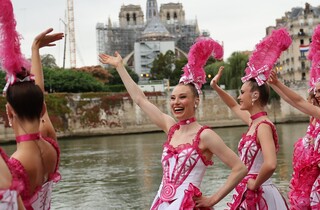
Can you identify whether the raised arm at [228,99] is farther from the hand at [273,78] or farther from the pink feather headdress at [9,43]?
the pink feather headdress at [9,43]

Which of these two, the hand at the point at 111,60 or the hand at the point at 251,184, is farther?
the hand at the point at 111,60

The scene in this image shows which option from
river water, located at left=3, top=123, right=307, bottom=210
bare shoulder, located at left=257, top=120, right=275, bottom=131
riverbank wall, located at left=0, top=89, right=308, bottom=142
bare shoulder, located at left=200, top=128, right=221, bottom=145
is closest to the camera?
bare shoulder, located at left=200, top=128, right=221, bottom=145

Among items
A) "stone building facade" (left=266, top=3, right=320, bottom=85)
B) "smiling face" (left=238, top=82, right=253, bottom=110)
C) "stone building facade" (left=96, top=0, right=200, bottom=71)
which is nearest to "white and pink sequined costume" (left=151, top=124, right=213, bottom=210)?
"smiling face" (left=238, top=82, right=253, bottom=110)

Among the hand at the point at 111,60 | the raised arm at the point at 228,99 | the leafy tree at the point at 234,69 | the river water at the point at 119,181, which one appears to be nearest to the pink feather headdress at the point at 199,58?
the hand at the point at 111,60

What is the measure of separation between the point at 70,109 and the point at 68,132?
7.12 ft

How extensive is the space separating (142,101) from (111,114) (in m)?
47.6

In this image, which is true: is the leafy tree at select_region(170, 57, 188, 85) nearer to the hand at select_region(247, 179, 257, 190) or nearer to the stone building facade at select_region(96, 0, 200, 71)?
the stone building facade at select_region(96, 0, 200, 71)

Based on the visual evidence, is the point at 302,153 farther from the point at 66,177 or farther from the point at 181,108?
the point at 66,177

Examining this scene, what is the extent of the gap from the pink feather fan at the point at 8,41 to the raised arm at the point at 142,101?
5.65ft

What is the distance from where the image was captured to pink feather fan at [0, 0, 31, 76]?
3564mm

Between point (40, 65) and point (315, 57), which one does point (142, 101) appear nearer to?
point (40, 65)

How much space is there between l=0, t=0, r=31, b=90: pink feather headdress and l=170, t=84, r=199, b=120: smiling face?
146cm

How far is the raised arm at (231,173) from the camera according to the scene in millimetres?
4355

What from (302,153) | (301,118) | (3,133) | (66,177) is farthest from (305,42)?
(302,153)
